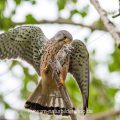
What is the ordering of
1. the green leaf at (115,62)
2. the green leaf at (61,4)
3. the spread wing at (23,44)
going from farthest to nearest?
the green leaf at (115,62) → the green leaf at (61,4) → the spread wing at (23,44)

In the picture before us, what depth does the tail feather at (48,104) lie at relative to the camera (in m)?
3.47

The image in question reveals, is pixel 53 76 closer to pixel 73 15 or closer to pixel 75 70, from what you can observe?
pixel 75 70

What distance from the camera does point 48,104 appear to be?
353 cm

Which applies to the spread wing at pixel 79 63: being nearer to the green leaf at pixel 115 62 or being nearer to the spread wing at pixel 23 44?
the spread wing at pixel 23 44

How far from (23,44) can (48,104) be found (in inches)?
25.1

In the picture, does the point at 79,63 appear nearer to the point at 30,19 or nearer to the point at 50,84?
the point at 50,84

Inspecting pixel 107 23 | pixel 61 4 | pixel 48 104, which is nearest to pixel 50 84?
pixel 48 104

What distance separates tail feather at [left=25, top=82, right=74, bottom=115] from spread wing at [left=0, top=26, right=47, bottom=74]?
30 cm

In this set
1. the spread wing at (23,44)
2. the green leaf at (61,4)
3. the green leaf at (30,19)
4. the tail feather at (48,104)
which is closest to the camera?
the tail feather at (48,104)

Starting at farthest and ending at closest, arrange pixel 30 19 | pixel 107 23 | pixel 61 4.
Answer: pixel 61 4 → pixel 30 19 → pixel 107 23

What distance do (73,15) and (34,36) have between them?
2091 mm

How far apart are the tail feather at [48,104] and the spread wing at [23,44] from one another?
30 cm

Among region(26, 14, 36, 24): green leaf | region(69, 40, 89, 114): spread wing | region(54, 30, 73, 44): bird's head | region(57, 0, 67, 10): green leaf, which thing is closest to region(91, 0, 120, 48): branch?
region(54, 30, 73, 44): bird's head

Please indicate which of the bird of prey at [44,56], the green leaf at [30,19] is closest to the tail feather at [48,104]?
the bird of prey at [44,56]
